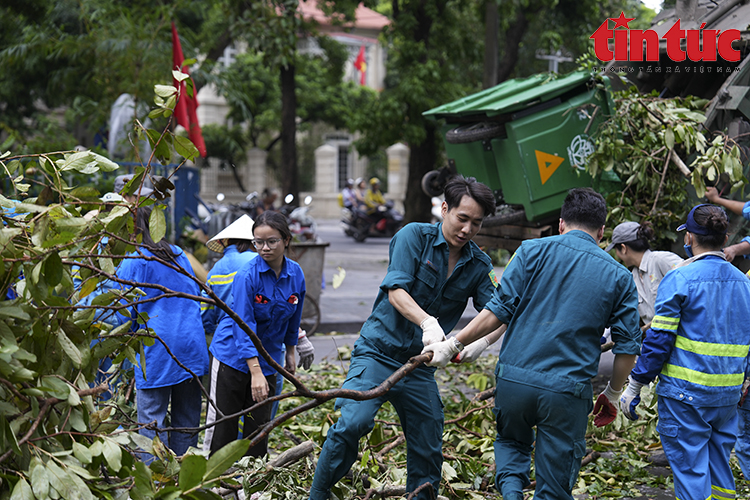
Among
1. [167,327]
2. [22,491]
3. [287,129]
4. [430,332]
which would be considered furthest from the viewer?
[287,129]

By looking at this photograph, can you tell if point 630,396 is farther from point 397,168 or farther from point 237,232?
point 397,168

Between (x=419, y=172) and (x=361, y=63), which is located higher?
(x=361, y=63)

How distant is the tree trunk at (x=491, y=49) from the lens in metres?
12.0

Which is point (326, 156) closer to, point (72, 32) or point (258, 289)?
point (72, 32)

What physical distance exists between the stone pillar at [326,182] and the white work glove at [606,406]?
2910 centimetres

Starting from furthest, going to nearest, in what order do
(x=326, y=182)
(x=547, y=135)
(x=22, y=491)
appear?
(x=326, y=182)
(x=547, y=135)
(x=22, y=491)

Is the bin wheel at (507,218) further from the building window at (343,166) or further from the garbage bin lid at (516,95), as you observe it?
the building window at (343,166)

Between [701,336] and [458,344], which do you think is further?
[701,336]

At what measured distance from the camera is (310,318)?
8719 mm

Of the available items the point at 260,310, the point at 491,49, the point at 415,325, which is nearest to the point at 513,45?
the point at 491,49

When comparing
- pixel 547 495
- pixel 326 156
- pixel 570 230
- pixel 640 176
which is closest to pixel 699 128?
pixel 640 176

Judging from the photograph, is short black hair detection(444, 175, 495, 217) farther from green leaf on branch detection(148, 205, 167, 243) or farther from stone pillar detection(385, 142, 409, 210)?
stone pillar detection(385, 142, 409, 210)

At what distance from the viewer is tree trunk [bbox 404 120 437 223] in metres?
15.3

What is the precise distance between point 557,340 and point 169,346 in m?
2.08
